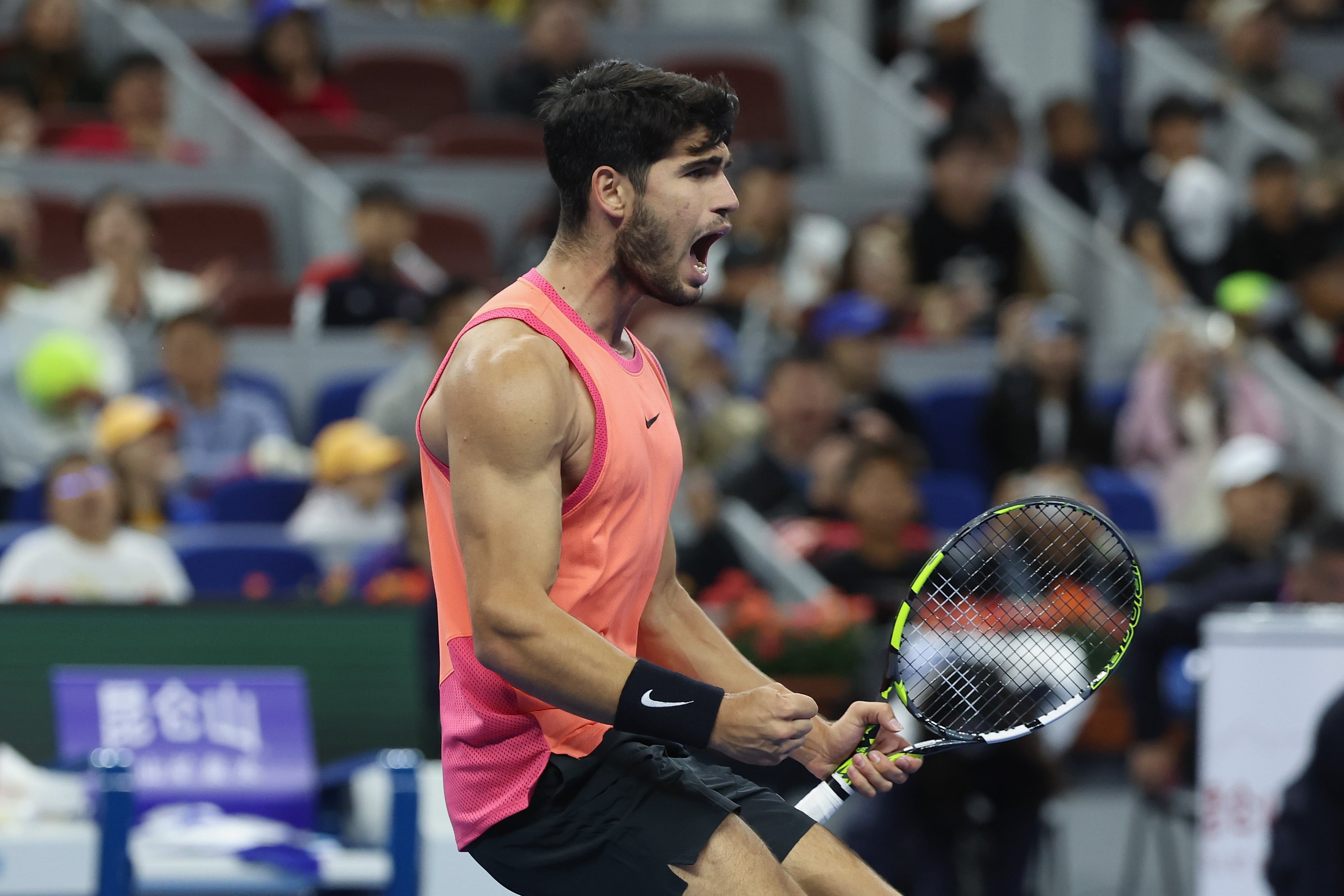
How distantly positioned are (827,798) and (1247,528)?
4871 mm

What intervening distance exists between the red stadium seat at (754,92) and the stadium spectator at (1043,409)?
3145 mm

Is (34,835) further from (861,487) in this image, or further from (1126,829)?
(1126,829)

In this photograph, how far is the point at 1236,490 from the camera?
7469mm

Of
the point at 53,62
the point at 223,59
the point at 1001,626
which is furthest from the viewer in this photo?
the point at 223,59

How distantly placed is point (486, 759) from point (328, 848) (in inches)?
90.4

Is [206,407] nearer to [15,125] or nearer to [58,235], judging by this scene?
[58,235]

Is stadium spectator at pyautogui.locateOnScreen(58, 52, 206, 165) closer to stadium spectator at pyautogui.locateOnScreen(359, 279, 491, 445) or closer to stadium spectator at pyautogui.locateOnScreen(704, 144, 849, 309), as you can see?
stadium spectator at pyautogui.locateOnScreen(359, 279, 491, 445)

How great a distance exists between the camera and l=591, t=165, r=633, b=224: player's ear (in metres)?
2.79

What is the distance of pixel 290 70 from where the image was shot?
34.9 feet

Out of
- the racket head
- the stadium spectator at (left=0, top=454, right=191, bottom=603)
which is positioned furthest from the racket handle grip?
the stadium spectator at (left=0, top=454, right=191, bottom=603)

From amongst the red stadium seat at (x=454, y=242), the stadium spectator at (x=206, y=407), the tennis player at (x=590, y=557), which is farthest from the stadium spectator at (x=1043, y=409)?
the tennis player at (x=590, y=557)

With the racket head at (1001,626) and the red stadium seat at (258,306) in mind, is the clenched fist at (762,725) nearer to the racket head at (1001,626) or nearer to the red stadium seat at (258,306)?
the racket head at (1001,626)

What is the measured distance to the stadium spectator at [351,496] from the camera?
292 inches

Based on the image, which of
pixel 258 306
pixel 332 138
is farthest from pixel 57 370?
pixel 332 138
